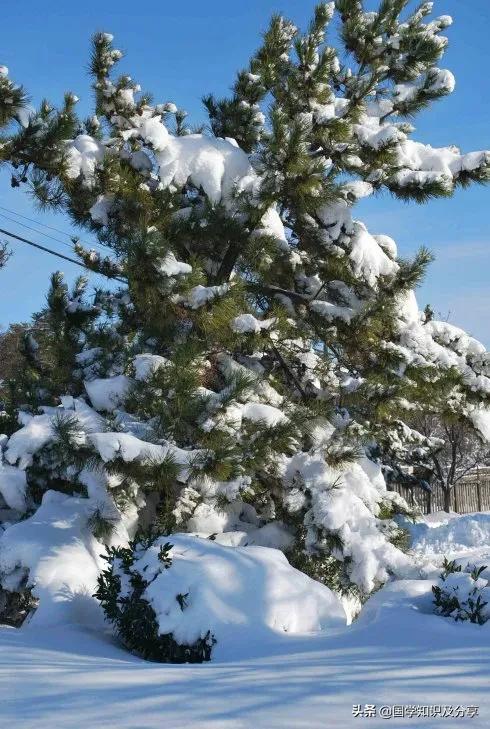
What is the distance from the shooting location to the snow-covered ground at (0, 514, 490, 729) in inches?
107

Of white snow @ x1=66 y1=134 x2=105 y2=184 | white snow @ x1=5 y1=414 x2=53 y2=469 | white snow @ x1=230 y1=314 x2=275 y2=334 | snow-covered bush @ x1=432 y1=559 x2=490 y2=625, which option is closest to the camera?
snow-covered bush @ x1=432 y1=559 x2=490 y2=625

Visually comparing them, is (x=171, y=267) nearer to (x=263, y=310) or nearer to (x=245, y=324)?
(x=245, y=324)

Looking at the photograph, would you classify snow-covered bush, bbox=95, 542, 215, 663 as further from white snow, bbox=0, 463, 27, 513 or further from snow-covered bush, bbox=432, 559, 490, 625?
snow-covered bush, bbox=432, 559, 490, 625

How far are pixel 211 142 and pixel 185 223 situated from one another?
980 mm

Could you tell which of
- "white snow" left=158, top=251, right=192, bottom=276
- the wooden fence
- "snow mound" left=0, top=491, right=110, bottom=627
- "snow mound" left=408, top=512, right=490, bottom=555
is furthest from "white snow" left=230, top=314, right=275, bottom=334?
the wooden fence

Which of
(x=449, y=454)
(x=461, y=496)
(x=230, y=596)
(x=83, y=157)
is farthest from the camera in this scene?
(x=449, y=454)

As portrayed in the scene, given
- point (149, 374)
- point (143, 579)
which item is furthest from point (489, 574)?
point (149, 374)

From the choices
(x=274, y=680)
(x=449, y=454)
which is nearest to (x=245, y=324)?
(x=274, y=680)

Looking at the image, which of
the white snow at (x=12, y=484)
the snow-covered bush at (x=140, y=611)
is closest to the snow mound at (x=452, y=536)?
the white snow at (x=12, y=484)

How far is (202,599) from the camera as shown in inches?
195

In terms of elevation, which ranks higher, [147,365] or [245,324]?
[245,324]

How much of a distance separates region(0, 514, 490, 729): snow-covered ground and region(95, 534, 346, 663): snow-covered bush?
0.64 feet

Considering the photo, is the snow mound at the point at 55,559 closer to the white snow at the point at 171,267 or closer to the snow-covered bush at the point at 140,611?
the snow-covered bush at the point at 140,611

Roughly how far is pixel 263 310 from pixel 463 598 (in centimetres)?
406
